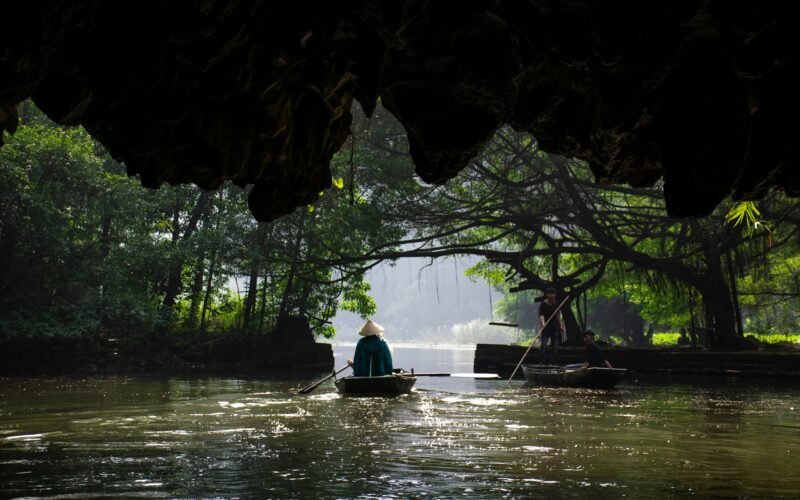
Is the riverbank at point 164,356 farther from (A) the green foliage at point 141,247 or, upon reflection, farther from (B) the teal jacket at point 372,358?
(B) the teal jacket at point 372,358

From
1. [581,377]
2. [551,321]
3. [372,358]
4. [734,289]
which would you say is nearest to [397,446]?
[372,358]

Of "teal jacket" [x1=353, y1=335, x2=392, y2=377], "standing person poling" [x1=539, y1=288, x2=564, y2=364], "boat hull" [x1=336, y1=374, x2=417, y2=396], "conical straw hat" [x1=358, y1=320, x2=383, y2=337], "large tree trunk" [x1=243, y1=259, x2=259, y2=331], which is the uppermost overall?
"large tree trunk" [x1=243, y1=259, x2=259, y2=331]

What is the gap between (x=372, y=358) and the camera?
1593 centimetres

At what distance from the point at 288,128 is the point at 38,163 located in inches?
768

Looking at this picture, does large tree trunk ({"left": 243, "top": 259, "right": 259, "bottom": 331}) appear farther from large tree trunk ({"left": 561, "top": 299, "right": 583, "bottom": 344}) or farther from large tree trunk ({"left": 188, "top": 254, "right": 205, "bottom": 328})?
large tree trunk ({"left": 561, "top": 299, "right": 583, "bottom": 344})

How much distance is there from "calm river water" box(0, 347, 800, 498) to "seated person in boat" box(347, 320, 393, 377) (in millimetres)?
788

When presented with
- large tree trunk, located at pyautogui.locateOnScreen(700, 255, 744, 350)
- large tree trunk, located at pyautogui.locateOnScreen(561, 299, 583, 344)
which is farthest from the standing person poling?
large tree trunk, located at pyautogui.locateOnScreen(700, 255, 744, 350)

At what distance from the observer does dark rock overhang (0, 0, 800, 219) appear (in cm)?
413

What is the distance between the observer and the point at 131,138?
550cm

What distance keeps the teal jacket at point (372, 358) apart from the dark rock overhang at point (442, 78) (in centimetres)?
1041

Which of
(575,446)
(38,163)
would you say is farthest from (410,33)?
(38,163)

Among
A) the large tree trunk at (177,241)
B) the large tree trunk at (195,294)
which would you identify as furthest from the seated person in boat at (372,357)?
the large tree trunk at (195,294)

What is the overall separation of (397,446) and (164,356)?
20.4m

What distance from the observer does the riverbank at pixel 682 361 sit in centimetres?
2169
